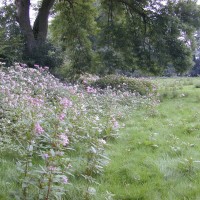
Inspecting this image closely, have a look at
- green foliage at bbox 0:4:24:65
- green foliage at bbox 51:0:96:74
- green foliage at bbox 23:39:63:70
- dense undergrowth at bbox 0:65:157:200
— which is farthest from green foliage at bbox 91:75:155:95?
dense undergrowth at bbox 0:65:157:200

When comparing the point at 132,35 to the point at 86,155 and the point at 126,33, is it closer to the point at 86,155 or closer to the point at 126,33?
the point at 126,33

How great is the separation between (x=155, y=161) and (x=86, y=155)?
1064 millimetres

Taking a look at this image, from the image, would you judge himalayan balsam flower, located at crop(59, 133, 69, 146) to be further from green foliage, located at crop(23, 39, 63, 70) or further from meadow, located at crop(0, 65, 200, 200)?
green foliage, located at crop(23, 39, 63, 70)

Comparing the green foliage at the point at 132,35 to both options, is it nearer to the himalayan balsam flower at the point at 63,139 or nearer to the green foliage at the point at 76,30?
the green foliage at the point at 76,30

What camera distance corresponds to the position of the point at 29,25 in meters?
15.3

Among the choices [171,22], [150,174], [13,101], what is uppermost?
[171,22]

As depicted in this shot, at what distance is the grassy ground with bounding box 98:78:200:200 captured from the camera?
3.63 metres

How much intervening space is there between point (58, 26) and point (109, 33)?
3.62 m

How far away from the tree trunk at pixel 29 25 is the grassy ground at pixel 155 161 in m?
8.77

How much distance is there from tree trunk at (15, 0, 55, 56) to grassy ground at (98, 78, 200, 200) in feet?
28.8

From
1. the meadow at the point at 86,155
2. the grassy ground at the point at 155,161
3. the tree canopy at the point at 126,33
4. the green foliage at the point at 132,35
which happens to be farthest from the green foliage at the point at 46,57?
the grassy ground at the point at 155,161

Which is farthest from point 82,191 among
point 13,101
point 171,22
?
point 171,22

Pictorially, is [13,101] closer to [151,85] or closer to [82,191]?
[82,191]

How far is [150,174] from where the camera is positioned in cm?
413
